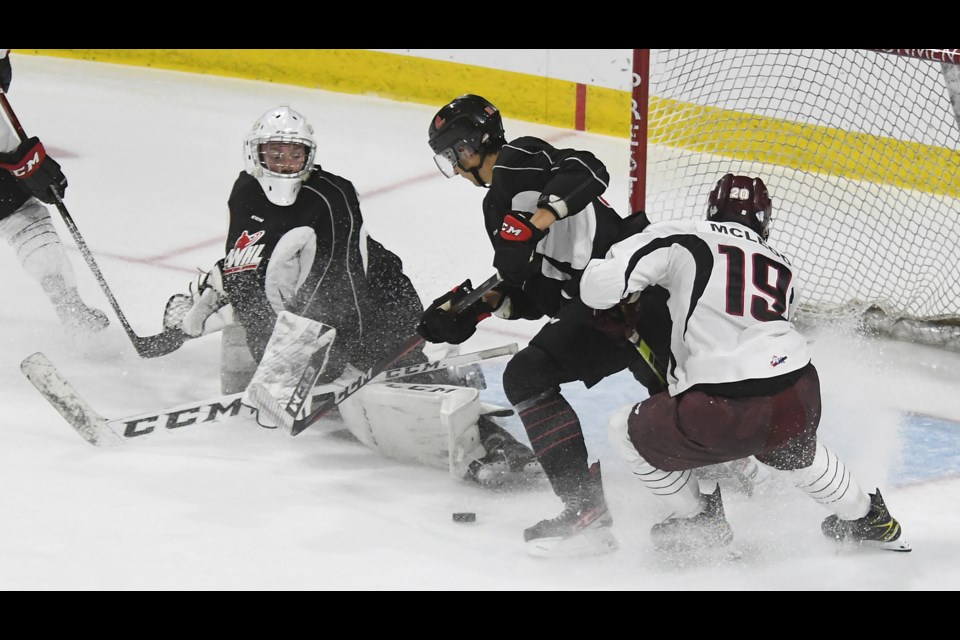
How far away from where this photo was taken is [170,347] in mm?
3859

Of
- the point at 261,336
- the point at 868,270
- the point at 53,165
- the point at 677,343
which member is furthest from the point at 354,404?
the point at 868,270

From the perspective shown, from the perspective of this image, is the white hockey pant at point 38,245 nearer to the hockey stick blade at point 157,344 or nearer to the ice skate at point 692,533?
the hockey stick blade at point 157,344

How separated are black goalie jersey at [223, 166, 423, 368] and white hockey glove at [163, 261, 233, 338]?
0.33 feet

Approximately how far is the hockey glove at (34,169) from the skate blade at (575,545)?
180 centimetres

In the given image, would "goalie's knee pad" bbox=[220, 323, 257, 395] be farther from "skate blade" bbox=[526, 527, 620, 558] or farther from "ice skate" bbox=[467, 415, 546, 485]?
"skate blade" bbox=[526, 527, 620, 558]

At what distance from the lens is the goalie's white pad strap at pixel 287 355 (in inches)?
130

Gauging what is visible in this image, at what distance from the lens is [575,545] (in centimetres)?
286

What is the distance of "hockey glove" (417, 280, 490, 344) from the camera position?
3189 millimetres

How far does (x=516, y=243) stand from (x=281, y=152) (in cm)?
74

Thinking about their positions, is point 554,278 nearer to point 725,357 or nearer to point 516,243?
point 516,243

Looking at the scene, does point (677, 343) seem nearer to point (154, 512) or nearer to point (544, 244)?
point (544, 244)

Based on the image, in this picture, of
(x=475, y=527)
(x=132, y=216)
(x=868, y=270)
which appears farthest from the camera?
(x=132, y=216)

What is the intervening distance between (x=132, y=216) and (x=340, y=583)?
271 cm

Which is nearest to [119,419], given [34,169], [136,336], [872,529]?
[136,336]
